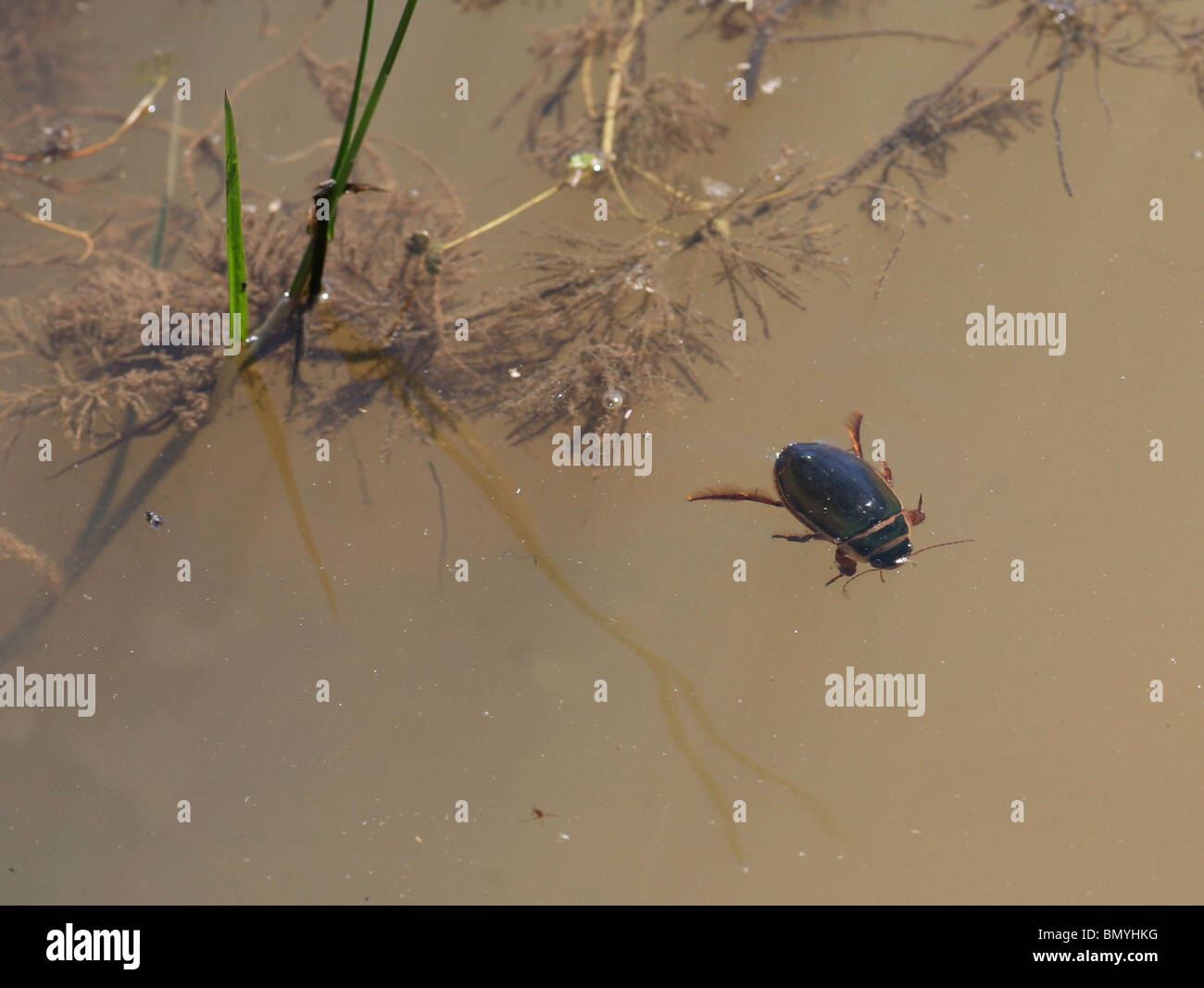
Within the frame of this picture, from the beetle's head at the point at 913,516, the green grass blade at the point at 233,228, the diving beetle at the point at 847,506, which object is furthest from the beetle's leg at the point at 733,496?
the green grass blade at the point at 233,228

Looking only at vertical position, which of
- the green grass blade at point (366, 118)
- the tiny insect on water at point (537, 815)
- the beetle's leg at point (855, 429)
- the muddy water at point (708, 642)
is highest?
the green grass blade at point (366, 118)

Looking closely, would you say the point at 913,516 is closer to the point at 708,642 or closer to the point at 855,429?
the point at 855,429

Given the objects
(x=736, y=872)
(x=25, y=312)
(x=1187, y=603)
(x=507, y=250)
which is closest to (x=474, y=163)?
(x=507, y=250)

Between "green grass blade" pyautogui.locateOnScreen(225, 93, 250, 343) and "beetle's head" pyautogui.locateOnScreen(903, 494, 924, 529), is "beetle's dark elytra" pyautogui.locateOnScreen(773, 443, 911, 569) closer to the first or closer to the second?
"beetle's head" pyautogui.locateOnScreen(903, 494, 924, 529)

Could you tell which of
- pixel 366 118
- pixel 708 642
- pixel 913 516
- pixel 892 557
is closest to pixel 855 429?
pixel 913 516

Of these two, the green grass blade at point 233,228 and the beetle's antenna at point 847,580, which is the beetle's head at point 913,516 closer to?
the beetle's antenna at point 847,580

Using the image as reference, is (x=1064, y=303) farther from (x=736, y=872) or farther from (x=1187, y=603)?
(x=736, y=872)

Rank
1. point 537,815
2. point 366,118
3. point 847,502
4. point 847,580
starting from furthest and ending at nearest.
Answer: point 847,580 → point 537,815 → point 847,502 → point 366,118
